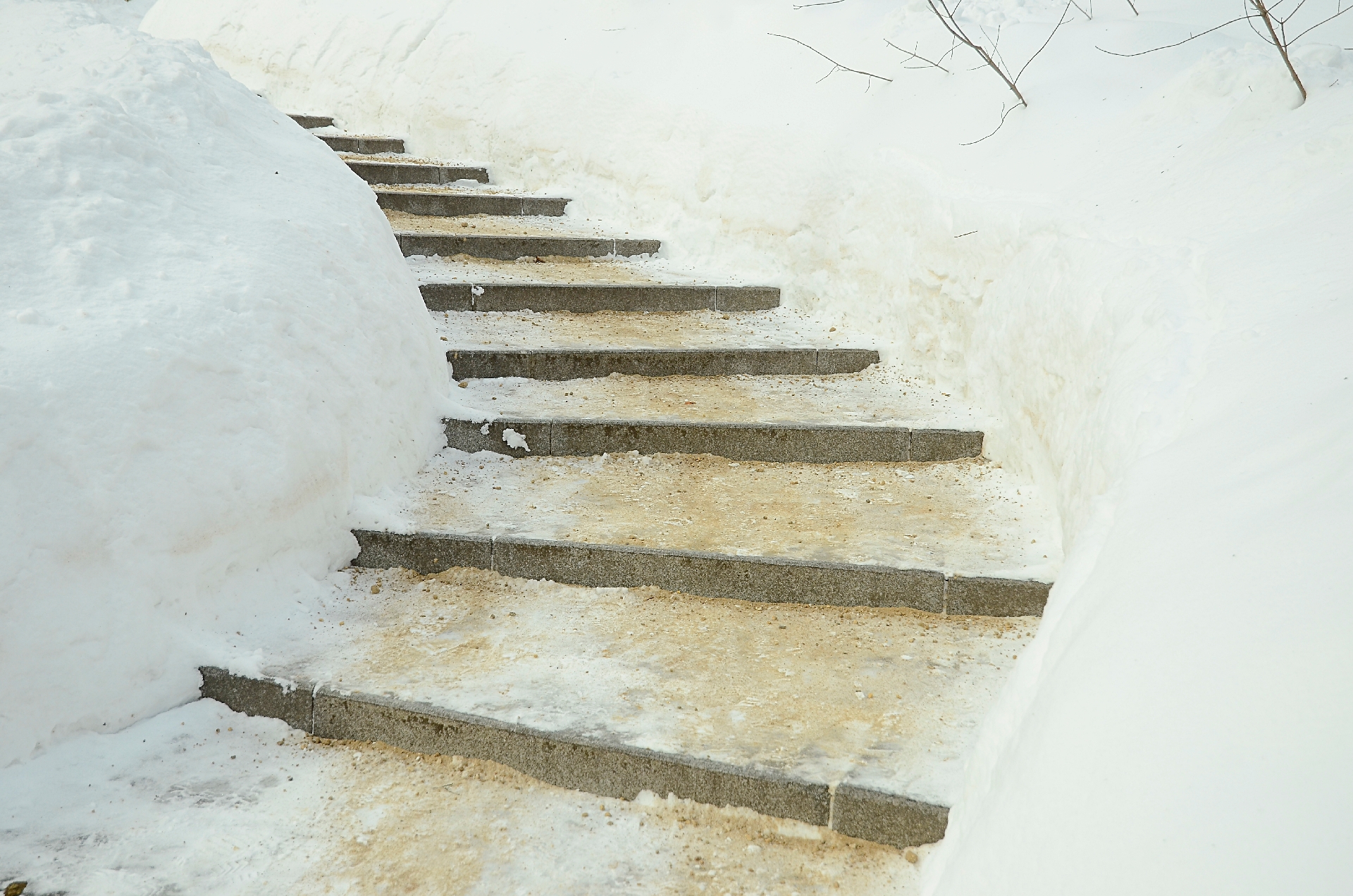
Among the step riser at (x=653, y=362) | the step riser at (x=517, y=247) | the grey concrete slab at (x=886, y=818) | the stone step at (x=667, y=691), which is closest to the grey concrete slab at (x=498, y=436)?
the step riser at (x=653, y=362)

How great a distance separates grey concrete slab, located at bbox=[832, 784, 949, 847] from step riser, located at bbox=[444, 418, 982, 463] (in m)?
1.67

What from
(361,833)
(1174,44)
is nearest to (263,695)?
(361,833)

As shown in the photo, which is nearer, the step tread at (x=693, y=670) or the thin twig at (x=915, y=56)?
the step tread at (x=693, y=670)

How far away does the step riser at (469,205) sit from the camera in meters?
5.50

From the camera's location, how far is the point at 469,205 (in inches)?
220

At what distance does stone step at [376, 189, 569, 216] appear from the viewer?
18.0 feet

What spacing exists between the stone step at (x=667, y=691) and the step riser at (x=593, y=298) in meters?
2.00

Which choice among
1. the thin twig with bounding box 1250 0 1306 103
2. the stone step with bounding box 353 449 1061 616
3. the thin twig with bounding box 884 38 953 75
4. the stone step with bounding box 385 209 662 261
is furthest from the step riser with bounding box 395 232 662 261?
the thin twig with bounding box 1250 0 1306 103

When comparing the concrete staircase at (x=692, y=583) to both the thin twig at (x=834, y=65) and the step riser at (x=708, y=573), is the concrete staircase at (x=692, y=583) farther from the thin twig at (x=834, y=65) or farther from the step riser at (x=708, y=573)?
the thin twig at (x=834, y=65)

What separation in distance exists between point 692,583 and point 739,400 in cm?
124

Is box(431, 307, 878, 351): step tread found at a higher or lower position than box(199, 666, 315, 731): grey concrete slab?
Answer: higher

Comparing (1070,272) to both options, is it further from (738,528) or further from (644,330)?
(644,330)

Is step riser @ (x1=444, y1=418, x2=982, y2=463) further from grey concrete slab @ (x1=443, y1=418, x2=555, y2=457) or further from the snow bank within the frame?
the snow bank

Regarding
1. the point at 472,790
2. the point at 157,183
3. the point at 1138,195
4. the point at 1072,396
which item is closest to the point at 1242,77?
the point at 1138,195
